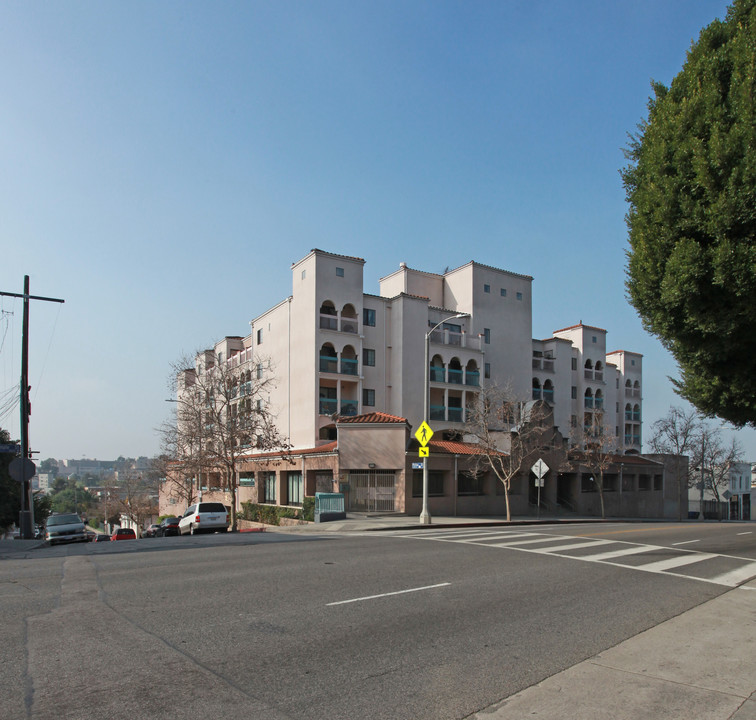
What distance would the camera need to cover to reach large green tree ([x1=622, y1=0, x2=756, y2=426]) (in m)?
10.7

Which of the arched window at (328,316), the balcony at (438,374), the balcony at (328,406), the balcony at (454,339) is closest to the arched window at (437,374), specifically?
the balcony at (438,374)

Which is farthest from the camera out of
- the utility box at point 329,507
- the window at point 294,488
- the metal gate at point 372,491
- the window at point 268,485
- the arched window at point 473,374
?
the arched window at point 473,374

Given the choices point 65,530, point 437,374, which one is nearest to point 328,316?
point 437,374

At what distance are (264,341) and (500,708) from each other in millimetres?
47769

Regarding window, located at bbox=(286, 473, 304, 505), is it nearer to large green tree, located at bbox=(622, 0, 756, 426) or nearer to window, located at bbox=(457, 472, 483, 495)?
window, located at bbox=(457, 472, 483, 495)

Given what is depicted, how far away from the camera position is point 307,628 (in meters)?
7.41

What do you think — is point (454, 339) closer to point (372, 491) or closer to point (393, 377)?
point (393, 377)

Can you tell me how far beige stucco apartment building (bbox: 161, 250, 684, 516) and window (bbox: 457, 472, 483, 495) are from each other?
0.24 feet

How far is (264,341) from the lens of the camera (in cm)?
5166

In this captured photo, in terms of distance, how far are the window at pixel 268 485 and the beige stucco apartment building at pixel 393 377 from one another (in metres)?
0.11

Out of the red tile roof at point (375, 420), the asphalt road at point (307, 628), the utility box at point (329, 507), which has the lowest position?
the utility box at point (329, 507)

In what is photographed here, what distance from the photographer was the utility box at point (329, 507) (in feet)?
97.2

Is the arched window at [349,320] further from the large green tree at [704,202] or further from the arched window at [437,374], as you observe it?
the large green tree at [704,202]

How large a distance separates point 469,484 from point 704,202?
95.3 feet
